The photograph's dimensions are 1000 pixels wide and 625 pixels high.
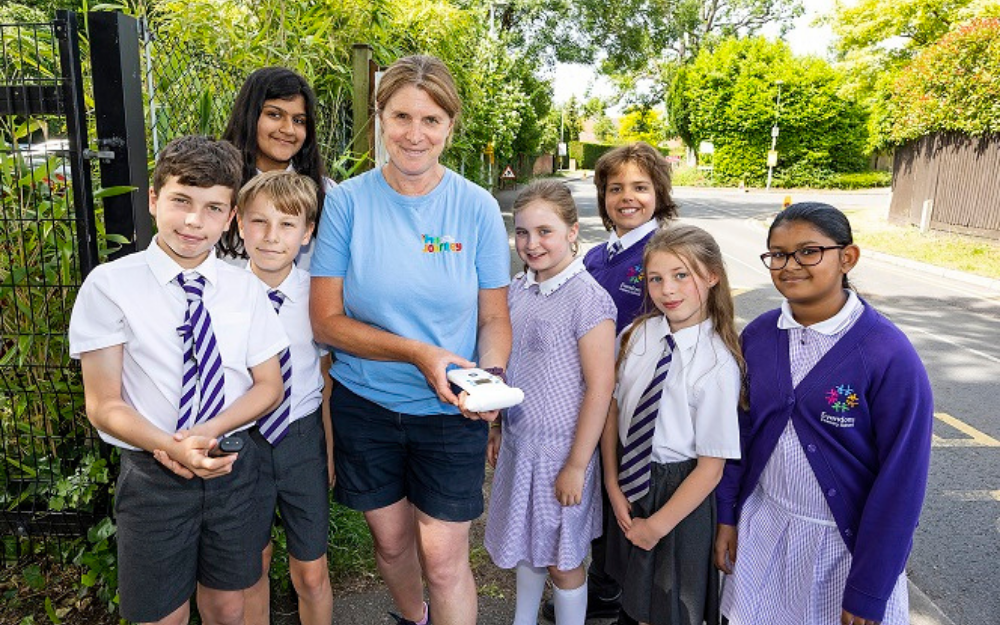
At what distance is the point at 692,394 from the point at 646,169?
0.95 m

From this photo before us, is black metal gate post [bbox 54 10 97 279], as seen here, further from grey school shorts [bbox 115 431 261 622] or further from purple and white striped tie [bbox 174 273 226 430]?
grey school shorts [bbox 115 431 261 622]

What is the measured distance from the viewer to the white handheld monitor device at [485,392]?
1736 millimetres

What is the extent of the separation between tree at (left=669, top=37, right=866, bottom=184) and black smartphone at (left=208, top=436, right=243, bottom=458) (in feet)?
121

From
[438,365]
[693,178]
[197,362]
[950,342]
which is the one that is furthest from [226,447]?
[693,178]

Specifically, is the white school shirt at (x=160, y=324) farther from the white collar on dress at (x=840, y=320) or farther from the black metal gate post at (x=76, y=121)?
the white collar on dress at (x=840, y=320)

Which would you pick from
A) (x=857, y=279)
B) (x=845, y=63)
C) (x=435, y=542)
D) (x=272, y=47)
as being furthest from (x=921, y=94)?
(x=435, y=542)

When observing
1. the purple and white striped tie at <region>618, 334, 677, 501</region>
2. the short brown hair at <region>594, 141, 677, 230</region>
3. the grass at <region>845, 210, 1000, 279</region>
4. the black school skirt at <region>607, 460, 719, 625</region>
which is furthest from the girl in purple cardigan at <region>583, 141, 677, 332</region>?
the grass at <region>845, 210, 1000, 279</region>

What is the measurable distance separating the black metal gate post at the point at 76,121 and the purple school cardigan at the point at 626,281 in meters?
1.78

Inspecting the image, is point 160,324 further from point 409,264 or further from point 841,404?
point 841,404

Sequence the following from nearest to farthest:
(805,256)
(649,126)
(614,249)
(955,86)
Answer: (805,256), (614,249), (955,86), (649,126)

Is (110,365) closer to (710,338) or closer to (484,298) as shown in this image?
(484,298)

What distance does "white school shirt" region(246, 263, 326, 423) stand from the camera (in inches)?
84.7

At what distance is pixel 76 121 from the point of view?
87.1 inches

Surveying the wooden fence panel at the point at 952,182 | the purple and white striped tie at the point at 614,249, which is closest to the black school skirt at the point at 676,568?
the purple and white striped tie at the point at 614,249
